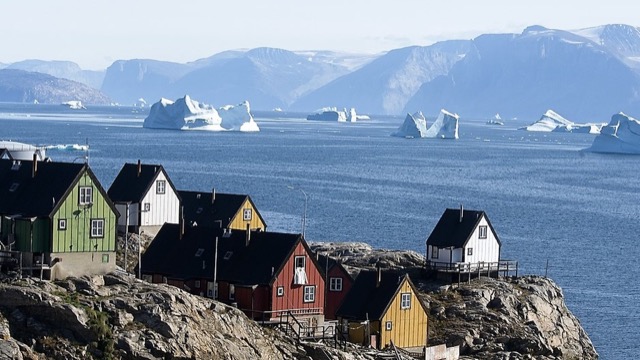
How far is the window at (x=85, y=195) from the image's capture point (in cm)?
4591

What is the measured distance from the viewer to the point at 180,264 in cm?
5309

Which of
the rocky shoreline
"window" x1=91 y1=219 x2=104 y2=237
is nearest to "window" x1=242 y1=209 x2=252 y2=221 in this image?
the rocky shoreline

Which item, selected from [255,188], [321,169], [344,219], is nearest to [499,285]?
[344,219]

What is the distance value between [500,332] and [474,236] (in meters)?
7.69

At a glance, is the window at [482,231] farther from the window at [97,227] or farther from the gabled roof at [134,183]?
the window at [97,227]

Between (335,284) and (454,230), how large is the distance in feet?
35.1

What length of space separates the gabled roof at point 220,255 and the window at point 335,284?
5.14 m

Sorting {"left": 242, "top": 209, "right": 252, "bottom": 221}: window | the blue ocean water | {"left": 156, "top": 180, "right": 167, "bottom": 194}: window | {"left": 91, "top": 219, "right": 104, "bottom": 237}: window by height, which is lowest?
the blue ocean water

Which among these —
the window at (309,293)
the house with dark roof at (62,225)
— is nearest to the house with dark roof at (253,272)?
the window at (309,293)

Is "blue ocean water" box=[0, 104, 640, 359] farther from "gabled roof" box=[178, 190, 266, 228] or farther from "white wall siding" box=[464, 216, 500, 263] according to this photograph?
"white wall siding" box=[464, 216, 500, 263]

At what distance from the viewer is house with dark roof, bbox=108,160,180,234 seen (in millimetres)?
64688

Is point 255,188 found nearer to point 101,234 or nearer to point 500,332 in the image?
point 500,332

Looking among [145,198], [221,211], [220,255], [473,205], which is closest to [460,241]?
[221,211]

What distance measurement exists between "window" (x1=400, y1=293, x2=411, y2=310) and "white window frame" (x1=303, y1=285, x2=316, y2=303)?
11.5 feet
